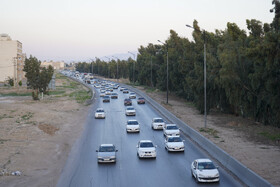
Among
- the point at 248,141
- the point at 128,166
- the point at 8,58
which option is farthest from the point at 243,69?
the point at 8,58

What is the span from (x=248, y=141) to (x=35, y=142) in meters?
18.5

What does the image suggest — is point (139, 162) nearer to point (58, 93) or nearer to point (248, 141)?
point (248, 141)

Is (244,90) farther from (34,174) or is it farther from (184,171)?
(34,174)

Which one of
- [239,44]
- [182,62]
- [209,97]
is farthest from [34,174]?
[182,62]

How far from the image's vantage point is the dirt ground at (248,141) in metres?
21.1

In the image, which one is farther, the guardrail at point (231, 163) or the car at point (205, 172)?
the car at point (205, 172)

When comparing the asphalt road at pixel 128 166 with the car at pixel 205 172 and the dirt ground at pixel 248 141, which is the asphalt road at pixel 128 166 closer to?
the car at pixel 205 172

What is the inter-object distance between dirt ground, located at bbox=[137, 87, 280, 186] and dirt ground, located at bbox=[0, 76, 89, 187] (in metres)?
12.0

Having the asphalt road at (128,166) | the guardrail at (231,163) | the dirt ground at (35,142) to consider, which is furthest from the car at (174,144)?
the dirt ground at (35,142)

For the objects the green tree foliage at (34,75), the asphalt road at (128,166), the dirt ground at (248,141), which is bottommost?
the asphalt road at (128,166)

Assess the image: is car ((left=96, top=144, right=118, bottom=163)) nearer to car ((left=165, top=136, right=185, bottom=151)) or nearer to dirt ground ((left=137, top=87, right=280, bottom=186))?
car ((left=165, top=136, right=185, bottom=151))

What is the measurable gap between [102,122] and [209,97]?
17207 millimetres

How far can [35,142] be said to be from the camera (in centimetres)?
3044

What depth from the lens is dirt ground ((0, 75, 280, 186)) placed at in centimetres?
2050
